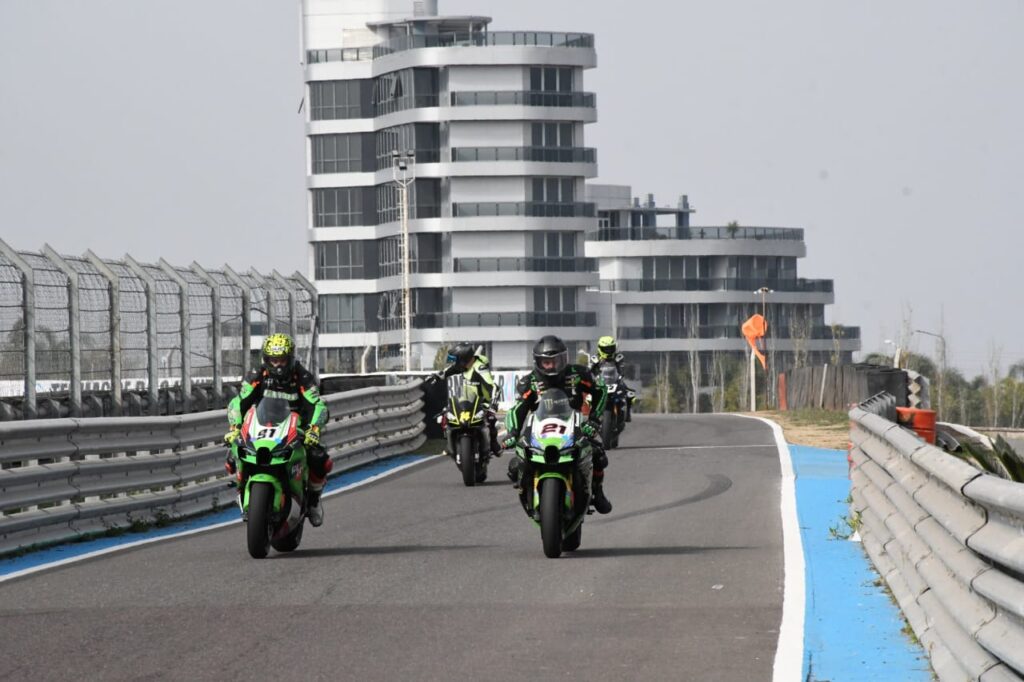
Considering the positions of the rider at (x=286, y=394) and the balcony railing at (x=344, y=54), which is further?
the balcony railing at (x=344, y=54)

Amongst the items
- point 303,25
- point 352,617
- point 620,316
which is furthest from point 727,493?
point 620,316

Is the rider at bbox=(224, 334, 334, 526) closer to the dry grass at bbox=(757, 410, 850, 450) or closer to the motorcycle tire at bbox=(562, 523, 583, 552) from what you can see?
the motorcycle tire at bbox=(562, 523, 583, 552)

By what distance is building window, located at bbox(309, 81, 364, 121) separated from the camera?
3893 inches

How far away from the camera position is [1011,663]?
6496 mm

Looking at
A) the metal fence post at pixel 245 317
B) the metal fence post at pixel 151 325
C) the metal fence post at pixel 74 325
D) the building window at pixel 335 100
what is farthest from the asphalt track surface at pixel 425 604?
the building window at pixel 335 100

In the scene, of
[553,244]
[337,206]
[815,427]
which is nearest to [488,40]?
[553,244]

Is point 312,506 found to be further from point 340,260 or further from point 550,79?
point 340,260

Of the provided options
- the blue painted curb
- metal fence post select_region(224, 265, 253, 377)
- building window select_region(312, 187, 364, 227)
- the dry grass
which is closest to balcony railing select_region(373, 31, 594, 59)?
building window select_region(312, 187, 364, 227)

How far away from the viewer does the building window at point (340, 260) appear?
99.8 m

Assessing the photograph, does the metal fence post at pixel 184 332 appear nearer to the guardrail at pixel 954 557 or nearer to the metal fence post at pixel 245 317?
the metal fence post at pixel 245 317

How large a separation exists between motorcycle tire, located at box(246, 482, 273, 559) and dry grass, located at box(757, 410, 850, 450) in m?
16.4

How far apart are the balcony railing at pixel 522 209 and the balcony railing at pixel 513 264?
232cm

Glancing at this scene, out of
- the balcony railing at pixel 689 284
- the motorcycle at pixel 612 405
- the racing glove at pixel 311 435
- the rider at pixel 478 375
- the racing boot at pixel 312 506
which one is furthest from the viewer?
the balcony railing at pixel 689 284

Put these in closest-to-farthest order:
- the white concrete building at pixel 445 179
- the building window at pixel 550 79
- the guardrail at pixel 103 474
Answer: the guardrail at pixel 103 474 → the white concrete building at pixel 445 179 → the building window at pixel 550 79
